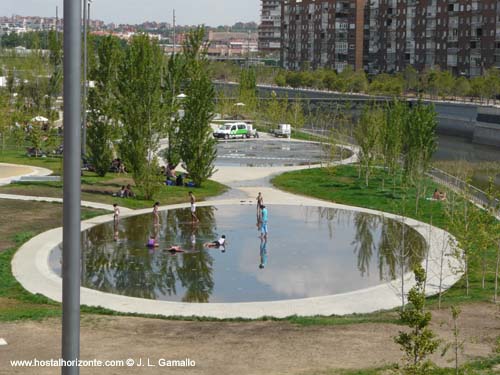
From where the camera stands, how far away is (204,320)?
2202 centimetres

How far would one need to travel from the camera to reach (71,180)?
6.27m

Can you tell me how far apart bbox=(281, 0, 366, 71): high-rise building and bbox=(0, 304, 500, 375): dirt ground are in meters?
162

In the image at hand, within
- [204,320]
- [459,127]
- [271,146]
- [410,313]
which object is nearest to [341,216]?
[204,320]

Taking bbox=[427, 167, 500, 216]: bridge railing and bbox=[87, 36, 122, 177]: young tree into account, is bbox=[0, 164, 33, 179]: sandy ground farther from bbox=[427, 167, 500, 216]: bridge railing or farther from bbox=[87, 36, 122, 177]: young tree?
bbox=[427, 167, 500, 216]: bridge railing

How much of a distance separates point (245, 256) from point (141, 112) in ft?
49.6

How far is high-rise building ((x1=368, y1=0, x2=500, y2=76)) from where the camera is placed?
145 metres

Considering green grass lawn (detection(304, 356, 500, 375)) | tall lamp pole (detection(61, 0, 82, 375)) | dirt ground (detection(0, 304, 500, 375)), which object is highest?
tall lamp pole (detection(61, 0, 82, 375))

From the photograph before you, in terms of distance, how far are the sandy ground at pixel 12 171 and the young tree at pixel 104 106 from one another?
442 centimetres

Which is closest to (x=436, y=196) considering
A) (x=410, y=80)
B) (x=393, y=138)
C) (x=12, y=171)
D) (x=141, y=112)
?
(x=393, y=138)

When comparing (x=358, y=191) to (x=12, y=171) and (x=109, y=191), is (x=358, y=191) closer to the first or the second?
(x=109, y=191)

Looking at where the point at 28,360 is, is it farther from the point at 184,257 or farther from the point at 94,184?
the point at 94,184

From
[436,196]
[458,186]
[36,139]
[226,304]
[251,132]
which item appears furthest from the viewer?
[251,132]

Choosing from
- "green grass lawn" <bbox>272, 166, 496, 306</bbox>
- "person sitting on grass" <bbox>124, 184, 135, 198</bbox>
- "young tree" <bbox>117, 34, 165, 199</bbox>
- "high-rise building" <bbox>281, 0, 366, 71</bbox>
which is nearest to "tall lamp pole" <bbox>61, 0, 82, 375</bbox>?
"green grass lawn" <bbox>272, 166, 496, 306</bbox>

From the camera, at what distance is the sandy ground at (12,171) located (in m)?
49.8
